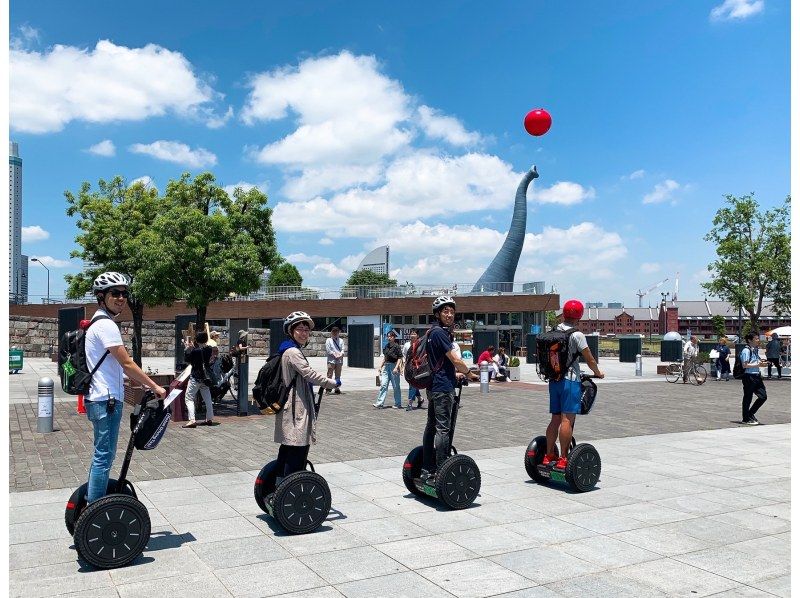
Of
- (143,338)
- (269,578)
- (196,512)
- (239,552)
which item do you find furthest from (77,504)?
(143,338)

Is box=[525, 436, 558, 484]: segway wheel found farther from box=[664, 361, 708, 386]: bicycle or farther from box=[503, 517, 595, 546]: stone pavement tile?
box=[664, 361, 708, 386]: bicycle

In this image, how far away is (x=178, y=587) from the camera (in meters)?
4.44

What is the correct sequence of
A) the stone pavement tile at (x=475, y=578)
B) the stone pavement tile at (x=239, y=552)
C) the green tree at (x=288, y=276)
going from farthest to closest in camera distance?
the green tree at (x=288, y=276), the stone pavement tile at (x=239, y=552), the stone pavement tile at (x=475, y=578)

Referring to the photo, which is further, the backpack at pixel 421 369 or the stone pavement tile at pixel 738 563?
the backpack at pixel 421 369

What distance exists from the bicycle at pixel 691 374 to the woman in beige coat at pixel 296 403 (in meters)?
19.6

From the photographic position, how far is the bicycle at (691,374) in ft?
→ 74.2

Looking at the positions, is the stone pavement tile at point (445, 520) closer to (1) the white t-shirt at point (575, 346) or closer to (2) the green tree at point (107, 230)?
(1) the white t-shirt at point (575, 346)

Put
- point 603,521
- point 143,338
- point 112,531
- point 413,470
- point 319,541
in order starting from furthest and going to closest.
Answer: point 143,338 < point 413,470 < point 603,521 < point 319,541 < point 112,531

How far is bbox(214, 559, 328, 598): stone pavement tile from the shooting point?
4.40 m

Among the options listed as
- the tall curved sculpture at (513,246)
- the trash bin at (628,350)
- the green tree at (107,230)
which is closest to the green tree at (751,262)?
the trash bin at (628,350)

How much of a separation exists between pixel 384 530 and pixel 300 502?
742 mm

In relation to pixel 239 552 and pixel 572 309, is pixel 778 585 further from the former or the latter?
pixel 239 552

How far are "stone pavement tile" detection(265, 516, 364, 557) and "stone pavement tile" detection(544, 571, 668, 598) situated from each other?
5.27ft

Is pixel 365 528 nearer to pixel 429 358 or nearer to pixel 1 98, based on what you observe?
pixel 429 358
